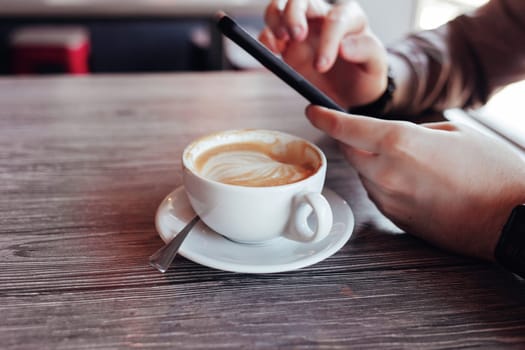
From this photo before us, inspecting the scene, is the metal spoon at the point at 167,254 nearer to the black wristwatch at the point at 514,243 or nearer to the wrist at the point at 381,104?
the black wristwatch at the point at 514,243

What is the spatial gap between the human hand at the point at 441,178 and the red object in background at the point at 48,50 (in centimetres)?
226

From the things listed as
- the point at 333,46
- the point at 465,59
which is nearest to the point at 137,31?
the point at 465,59

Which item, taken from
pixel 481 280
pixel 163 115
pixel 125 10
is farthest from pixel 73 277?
pixel 125 10

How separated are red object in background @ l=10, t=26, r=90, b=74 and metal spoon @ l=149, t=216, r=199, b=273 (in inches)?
88.9

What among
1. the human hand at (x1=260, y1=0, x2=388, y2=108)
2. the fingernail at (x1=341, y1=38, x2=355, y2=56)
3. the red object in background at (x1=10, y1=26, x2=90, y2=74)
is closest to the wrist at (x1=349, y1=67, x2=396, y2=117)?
the human hand at (x1=260, y1=0, x2=388, y2=108)

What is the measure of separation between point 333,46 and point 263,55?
18 cm

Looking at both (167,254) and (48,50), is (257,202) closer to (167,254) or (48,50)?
(167,254)

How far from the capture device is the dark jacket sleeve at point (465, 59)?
2.98 ft

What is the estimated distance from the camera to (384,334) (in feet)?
1.30

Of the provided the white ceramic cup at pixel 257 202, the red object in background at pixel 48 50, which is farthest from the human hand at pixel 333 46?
the red object in background at pixel 48 50

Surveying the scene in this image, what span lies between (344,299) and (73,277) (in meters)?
0.25

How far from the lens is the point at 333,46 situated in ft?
2.29

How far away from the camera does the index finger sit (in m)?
0.51

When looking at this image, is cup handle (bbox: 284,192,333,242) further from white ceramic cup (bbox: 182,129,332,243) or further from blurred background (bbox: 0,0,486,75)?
blurred background (bbox: 0,0,486,75)
